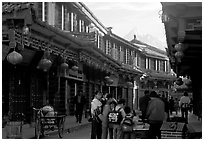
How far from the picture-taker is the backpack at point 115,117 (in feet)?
35.3

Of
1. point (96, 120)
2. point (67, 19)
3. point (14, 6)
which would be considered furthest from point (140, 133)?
point (67, 19)

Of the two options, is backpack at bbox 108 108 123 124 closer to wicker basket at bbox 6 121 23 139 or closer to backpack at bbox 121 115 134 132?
backpack at bbox 121 115 134 132

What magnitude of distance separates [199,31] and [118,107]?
10.7 ft

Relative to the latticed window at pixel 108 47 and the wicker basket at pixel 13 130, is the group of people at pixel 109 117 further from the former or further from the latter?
the latticed window at pixel 108 47

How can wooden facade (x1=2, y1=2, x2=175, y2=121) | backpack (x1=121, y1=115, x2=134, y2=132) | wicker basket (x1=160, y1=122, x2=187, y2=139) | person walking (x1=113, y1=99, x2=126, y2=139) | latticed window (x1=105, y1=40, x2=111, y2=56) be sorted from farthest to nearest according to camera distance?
latticed window (x1=105, y1=40, x2=111, y2=56)
wooden facade (x1=2, y1=2, x2=175, y2=121)
person walking (x1=113, y1=99, x2=126, y2=139)
backpack (x1=121, y1=115, x2=134, y2=132)
wicker basket (x1=160, y1=122, x2=187, y2=139)

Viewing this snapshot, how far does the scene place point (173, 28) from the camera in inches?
570

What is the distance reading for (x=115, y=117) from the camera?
35.5 feet

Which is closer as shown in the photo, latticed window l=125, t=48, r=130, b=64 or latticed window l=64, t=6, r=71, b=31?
latticed window l=64, t=6, r=71, b=31

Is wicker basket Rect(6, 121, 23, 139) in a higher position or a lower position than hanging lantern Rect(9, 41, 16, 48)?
lower

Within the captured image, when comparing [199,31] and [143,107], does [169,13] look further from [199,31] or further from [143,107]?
[143,107]

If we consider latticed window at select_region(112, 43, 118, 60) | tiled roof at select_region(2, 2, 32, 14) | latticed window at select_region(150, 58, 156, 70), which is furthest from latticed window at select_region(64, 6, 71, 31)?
latticed window at select_region(150, 58, 156, 70)

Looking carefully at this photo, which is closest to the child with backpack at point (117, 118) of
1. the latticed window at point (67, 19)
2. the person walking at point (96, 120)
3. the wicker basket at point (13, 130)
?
the person walking at point (96, 120)

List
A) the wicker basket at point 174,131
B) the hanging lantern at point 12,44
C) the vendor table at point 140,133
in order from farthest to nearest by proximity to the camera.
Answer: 1. the hanging lantern at point 12,44
2. the vendor table at point 140,133
3. the wicker basket at point 174,131

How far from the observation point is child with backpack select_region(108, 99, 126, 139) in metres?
10.8
